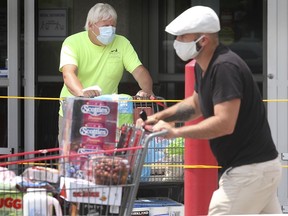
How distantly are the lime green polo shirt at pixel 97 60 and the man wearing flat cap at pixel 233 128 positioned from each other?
245 centimetres

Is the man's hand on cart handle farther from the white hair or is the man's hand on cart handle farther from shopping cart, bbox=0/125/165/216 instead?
the white hair

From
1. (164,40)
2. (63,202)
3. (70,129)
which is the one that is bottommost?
(63,202)

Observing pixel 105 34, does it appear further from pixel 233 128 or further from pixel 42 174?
pixel 233 128

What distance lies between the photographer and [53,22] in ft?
31.0

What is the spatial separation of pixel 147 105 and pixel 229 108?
289 centimetres

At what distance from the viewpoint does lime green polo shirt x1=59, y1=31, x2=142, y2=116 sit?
7250 mm

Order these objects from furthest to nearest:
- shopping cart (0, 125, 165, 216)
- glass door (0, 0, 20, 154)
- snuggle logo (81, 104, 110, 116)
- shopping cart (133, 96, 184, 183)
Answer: glass door (0, 0, 20, 154) → shopping cart (133, 96, 184, 183) → snuggle logo (81, 104, 110, 116) → shopping cart (0, 125, 165, 216)

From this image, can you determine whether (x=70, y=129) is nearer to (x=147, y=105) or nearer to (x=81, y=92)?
(x=81, y=92)

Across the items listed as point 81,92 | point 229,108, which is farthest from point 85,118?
point 81,92

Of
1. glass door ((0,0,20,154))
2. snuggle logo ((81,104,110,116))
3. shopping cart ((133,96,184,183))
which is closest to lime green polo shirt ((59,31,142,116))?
shopping cart ((133,96,184,183))

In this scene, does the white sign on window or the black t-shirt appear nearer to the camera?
the black t-shirt

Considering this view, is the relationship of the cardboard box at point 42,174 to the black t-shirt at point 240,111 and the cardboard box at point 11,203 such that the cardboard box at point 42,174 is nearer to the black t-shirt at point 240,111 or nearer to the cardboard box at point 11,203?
the cardboard box at point 11,203

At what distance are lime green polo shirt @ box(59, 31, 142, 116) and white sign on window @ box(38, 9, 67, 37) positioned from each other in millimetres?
2133

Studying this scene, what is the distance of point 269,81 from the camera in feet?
28.7
